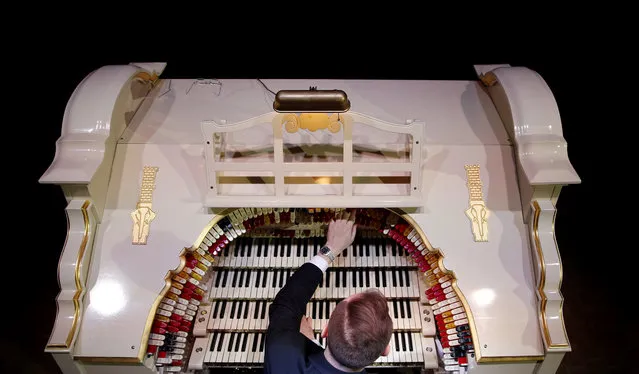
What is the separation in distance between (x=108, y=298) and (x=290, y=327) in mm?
1095

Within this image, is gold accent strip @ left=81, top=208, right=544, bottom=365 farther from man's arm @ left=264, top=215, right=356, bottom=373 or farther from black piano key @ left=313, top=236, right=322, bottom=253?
black piano key @ left=313, top=236, right=322, bottom=253

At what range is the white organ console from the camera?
2980 mm

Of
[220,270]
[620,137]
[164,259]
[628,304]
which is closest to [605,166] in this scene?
[620,137]

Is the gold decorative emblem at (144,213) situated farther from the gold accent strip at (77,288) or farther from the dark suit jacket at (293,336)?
the dark suit jacket at (293,336)

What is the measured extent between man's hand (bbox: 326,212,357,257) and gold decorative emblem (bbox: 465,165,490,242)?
27.4 inches

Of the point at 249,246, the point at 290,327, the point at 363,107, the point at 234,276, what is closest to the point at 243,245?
the point at 249,246

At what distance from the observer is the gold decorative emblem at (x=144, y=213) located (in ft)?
10.3

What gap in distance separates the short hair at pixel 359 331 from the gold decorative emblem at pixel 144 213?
4.29 ft

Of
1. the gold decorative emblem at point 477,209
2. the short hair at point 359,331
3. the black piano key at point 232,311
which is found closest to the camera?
the short hair at point 359,331

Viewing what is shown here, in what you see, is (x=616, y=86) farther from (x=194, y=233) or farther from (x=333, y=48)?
(x=194, y=233)

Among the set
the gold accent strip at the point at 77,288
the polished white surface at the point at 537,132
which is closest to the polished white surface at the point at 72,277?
the gold accent strip at the point at 77,288

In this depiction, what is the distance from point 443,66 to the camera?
476 centimetres

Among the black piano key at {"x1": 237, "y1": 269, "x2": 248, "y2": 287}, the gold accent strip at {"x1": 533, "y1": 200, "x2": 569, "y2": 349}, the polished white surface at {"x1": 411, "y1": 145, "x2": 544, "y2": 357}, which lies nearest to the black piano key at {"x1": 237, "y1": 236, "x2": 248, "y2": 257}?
the black piano key at {"x1": 237, "y1": 269, "x2": 248, "y2": 287}

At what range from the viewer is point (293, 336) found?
106 inches
